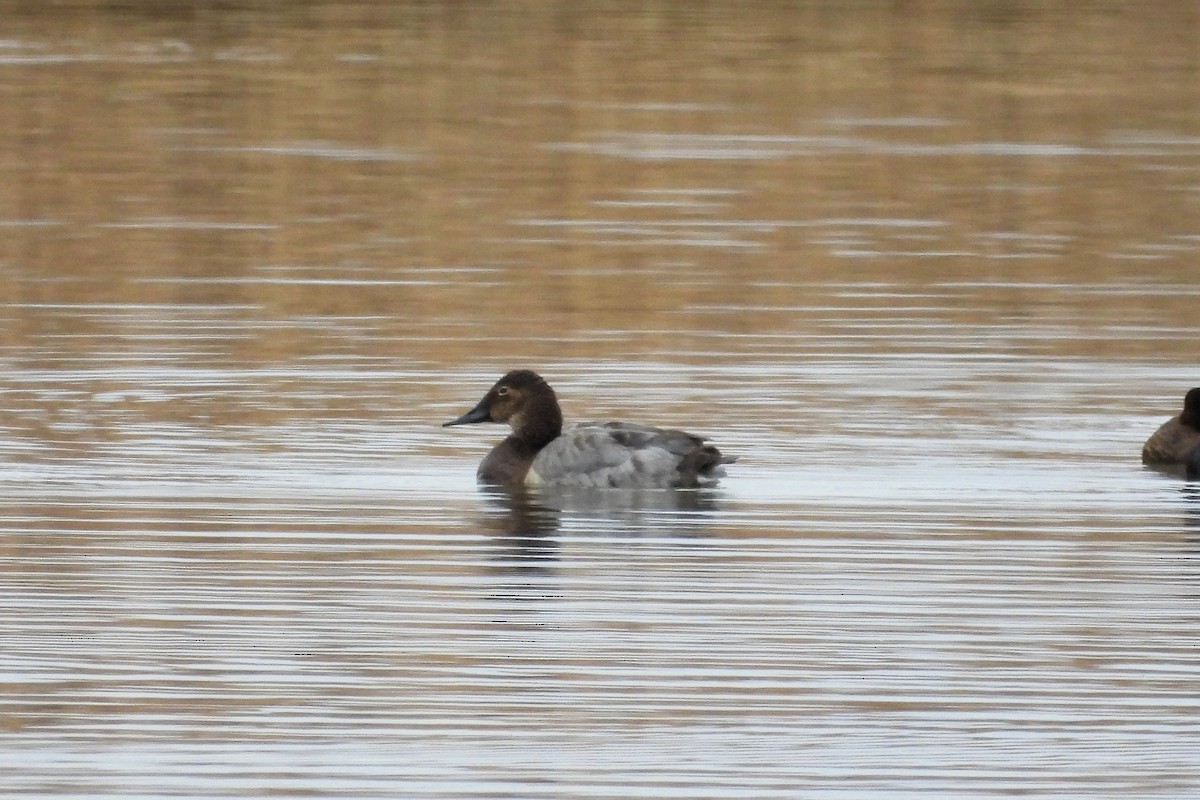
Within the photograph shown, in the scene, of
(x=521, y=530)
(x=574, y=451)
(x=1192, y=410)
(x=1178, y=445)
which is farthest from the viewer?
(x=1192, y=410)

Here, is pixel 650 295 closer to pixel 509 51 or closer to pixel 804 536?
pixel 804 536

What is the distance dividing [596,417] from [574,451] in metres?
1.66

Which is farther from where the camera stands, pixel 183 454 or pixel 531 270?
pixel 531 270

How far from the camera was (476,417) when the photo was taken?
1331cm

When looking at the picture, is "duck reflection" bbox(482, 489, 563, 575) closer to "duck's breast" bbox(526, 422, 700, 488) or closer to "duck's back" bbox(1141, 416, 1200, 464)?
"duck's breast" bbox(526, 422, 700, 488)

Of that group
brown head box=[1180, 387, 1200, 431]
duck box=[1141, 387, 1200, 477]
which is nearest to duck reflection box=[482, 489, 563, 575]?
duck box=[1141, 387, 1200, 477]

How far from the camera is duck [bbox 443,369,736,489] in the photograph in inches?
490

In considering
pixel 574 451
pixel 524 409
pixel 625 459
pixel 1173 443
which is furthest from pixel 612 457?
pixel 1173 443

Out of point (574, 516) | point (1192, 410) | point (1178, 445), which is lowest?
point (574, 516)

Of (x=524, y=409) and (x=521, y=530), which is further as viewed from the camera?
(x=524, y=409)

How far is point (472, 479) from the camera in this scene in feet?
42.4

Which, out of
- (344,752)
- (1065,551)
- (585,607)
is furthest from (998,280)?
(344,752)

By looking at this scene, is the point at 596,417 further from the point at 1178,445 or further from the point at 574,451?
the point at 1178,445

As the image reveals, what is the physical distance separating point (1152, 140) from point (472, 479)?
1730 cm
